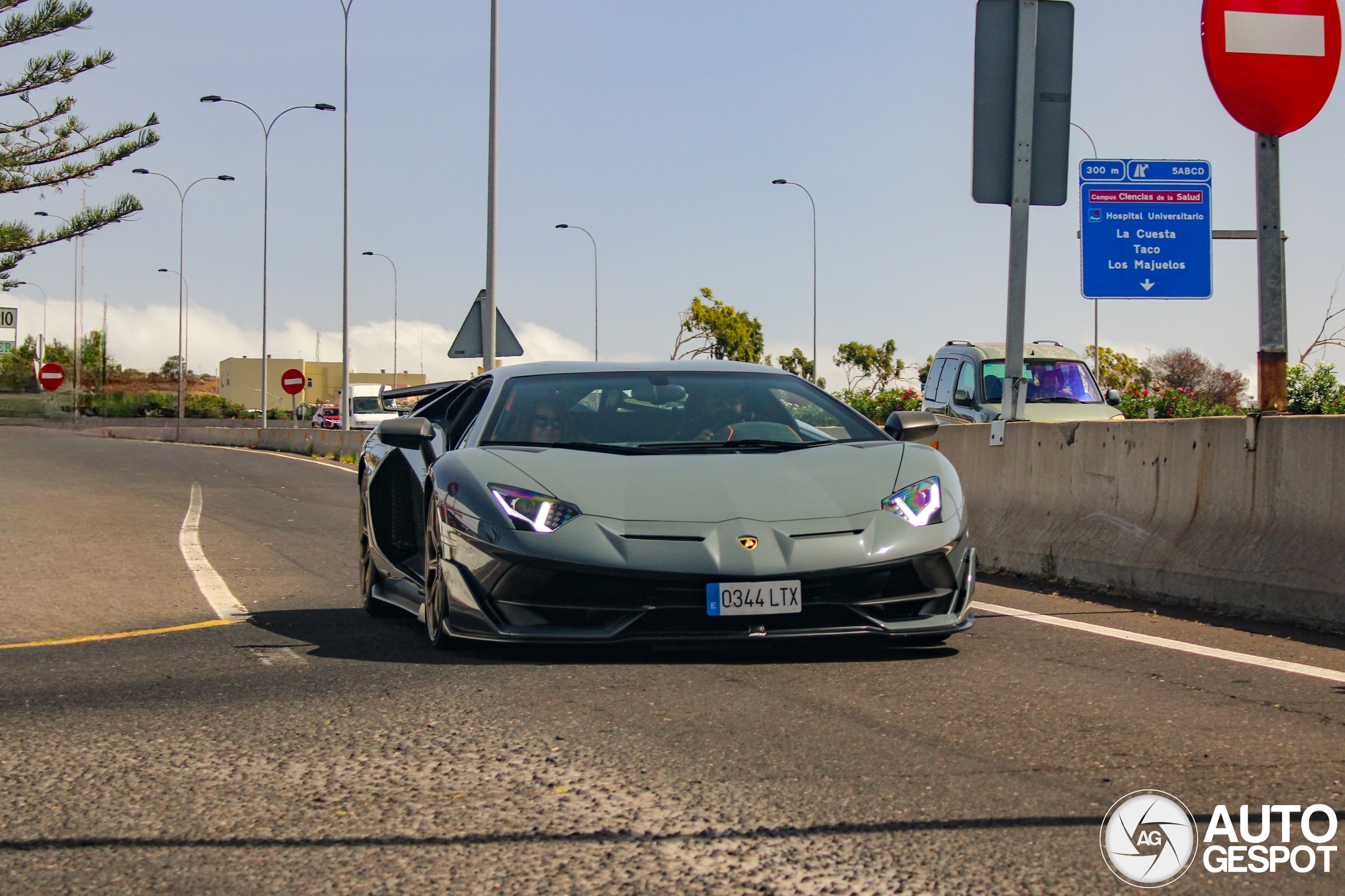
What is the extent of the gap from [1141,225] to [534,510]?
34.3 ft

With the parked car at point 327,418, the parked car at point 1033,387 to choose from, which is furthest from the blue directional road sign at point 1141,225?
the parked car at point 327,418

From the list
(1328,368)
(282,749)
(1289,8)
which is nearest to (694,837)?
(282,749)

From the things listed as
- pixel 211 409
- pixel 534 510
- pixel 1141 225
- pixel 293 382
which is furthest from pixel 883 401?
pixel 211 409

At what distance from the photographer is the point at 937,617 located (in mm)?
5629

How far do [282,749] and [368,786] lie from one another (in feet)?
1.84

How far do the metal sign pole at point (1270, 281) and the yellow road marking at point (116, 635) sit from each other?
5877 mm

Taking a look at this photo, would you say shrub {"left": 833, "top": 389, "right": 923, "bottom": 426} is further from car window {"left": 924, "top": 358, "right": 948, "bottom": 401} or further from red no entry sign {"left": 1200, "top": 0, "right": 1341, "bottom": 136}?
red no entry sign {"left": 1200, "top": 0, "right": 1341, "bottom": 136}

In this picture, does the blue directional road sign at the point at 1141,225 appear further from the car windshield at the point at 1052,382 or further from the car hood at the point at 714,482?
the car hood at the point at 714,482

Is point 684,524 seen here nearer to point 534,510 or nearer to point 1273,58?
point 534,510

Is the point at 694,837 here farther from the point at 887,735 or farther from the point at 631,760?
the point at 887,735

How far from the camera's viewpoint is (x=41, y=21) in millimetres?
20703

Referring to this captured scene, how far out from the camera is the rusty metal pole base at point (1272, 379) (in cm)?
Answer: 851

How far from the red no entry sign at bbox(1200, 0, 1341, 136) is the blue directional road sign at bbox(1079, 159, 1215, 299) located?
4.62 meters

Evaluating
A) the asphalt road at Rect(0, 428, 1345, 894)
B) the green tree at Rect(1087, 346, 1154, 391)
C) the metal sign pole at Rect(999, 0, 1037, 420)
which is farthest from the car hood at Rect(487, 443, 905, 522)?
the green tree at Rect(1087, 346, 1154, 391)
